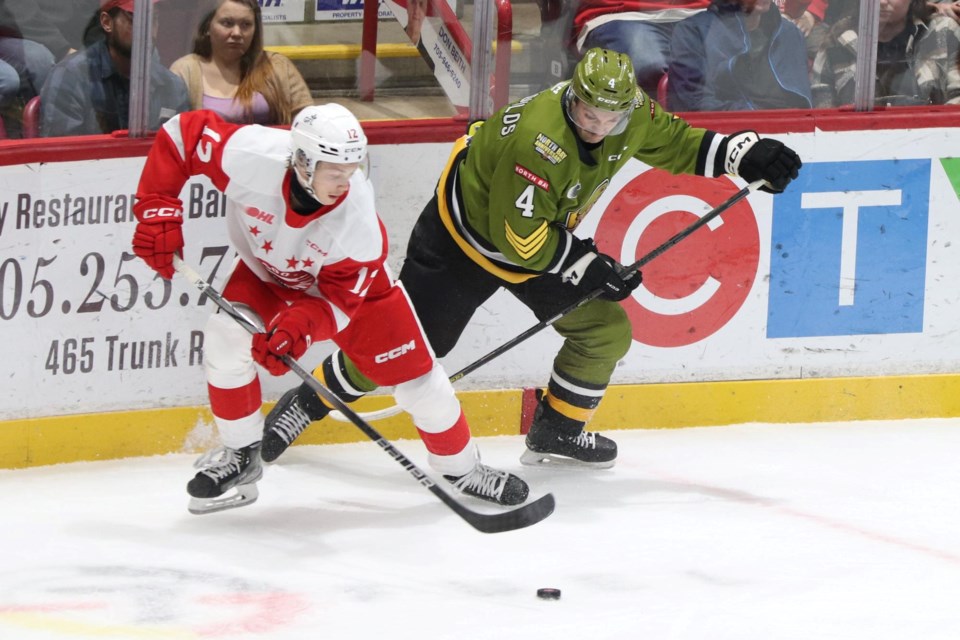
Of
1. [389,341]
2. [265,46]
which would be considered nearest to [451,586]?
[389,341]

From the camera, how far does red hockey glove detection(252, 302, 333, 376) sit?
3348 millimetres

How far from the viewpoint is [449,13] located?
439 cm

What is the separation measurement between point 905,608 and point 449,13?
7.17 ft

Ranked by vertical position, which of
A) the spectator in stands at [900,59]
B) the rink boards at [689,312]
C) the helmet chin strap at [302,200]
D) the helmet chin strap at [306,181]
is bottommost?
the rink boards at [689,312]

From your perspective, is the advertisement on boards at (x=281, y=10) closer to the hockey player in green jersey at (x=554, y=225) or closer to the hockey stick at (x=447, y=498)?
the hockey player in green jersey at (x=554, y=225)

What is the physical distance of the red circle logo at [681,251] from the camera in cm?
451

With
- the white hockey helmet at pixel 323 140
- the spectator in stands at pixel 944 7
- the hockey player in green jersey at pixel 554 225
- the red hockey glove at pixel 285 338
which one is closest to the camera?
the white hockey helmet at pixel 323 140

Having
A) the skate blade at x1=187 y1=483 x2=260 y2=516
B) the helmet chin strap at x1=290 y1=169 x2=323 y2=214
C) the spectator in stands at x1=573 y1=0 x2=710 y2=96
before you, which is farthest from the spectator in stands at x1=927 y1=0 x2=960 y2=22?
the skate blade at x1=187 y1=483 x2=260 y2=516

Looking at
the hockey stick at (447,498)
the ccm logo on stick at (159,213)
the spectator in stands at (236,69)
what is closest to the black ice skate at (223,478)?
the hockey stick at (447,498)

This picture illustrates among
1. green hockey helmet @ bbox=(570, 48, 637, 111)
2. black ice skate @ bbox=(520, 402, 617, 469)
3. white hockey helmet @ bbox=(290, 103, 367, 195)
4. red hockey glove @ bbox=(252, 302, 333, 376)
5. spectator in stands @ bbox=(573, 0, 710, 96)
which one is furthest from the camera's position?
spectator in stands @ bbox=(573, 0, 710, 96)

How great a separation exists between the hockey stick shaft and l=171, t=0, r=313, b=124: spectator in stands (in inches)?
36.2

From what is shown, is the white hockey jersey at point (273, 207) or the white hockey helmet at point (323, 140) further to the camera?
the white hockey jersey at point (273, 207)

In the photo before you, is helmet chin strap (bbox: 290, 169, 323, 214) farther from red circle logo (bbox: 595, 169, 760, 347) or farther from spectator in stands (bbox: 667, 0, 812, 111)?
spectator in stands (bbox: 667, 0, 812, 111)

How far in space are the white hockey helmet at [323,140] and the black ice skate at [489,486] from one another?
0.95 meters
